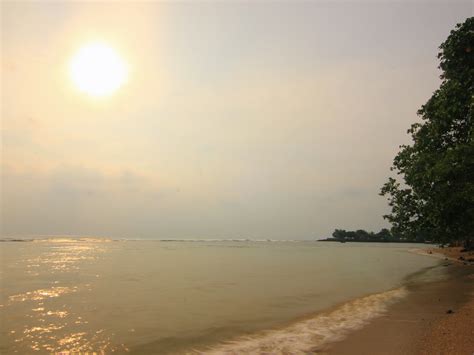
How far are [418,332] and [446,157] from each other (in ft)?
38.6

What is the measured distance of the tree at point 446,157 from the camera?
20.7 m

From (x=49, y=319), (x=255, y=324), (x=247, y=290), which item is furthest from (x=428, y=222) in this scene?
(x=49, y=319)

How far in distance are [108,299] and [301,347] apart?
44.8 ft

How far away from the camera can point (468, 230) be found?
96.5 ft

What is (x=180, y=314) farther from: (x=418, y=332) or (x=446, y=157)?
(x=446, y=157)

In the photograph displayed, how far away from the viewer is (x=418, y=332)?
1290 centimetres

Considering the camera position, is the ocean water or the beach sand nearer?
the beach sand

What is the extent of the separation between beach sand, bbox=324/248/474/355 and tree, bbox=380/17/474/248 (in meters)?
7.17

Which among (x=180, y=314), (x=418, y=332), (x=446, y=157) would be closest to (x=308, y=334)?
(x=418, y=332)

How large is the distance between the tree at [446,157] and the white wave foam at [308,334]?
9225mm

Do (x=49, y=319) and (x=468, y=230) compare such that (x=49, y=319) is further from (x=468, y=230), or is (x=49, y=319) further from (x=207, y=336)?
(x=468, y=230)

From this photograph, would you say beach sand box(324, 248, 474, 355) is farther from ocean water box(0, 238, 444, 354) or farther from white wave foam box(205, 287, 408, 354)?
ocean water box(0, 238, 444, 354)

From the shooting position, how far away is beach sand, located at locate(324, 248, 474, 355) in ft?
36.0

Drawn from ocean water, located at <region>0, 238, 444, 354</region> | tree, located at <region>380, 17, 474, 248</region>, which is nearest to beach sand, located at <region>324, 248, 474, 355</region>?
ocean water, located at <region>0, 238, 444, 354</region>
